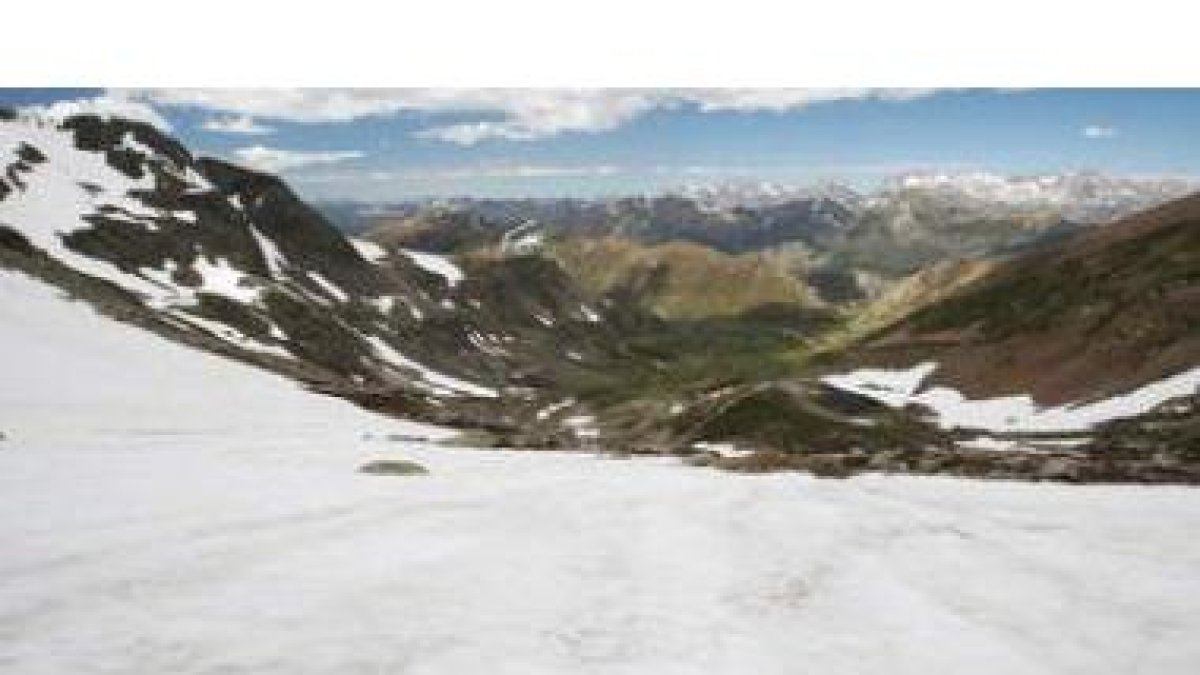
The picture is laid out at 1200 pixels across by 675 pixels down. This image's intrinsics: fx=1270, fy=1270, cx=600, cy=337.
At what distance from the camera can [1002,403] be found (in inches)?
4710

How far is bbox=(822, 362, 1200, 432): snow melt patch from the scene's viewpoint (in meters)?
88.2

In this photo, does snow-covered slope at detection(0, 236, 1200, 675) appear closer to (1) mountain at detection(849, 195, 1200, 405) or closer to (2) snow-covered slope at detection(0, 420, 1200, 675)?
(2) snow-covered slope at detection(0, 420, 1200, 675)

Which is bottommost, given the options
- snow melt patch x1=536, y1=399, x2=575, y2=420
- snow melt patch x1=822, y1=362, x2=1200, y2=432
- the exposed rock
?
snow melt patch x1=536, y1=399, x2=575, y2=420

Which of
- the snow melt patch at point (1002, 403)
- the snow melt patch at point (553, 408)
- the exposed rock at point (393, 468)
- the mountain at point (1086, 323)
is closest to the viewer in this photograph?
the exposed rock at point (393, 468)

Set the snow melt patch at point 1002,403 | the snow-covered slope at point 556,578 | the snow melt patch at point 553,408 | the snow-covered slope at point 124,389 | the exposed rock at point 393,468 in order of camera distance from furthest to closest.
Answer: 1. the snow melt patch at point 553,408
2. the snow melt patch at point 1002,403
3. the snow-covered slope at point 124,389
4. the exposed rock at point 393,468
5. the snow-covered slope at point 556,578

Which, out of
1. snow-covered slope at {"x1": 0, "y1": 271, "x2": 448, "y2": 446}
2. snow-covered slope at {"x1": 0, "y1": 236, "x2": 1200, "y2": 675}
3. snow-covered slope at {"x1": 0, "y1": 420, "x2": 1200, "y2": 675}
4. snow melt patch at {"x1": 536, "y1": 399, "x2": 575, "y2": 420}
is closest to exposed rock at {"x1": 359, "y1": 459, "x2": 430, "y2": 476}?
snow-covered slope at {"x1": 0, "y1": 236, "x2": 1200, "y2": 675}

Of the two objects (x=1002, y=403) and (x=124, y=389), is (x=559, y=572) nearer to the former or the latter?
(x=124, y=389)

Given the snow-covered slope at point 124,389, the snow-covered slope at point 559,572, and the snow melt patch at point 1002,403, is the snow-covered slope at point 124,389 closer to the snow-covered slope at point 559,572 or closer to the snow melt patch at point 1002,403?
the snow-covered slope at point 559,572

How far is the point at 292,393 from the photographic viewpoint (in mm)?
92688

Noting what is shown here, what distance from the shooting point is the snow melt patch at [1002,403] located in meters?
88.2

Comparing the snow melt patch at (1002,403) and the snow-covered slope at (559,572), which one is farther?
the snow melt patch at (1002,403)

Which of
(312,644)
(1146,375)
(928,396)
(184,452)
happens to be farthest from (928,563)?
(928,396)

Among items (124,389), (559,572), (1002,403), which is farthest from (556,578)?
(1002,403)

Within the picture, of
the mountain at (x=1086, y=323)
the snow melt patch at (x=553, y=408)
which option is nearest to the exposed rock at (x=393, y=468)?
the mountain at (x=1086, y=323)
